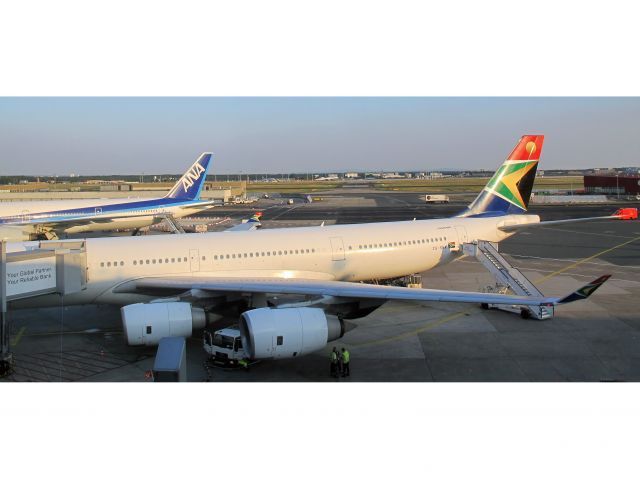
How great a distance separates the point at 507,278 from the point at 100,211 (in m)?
36.0

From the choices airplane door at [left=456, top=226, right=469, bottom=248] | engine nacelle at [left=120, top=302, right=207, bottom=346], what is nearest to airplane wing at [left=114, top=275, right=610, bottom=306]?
engine nacelle at [left=120, top=302, right=207, bottom=346]

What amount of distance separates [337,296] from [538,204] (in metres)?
77.1

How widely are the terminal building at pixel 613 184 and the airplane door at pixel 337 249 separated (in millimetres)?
93909

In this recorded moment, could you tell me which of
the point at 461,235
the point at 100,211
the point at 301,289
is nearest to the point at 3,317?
the point at 301,289

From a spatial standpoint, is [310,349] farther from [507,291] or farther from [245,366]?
[507,291]

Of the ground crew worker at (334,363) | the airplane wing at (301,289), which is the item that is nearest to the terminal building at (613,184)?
the airplane wing at (301,289)

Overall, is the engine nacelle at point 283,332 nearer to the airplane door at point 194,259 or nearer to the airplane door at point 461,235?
the airplane door at point 194,259

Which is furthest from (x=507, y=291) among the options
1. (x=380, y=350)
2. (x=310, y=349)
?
(x=310, y=349)

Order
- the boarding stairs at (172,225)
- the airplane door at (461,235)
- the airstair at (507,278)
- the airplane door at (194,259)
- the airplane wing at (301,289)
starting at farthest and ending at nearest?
the boarding stairs at (172,225), the airplane door at (461,235), the airstair at (507,278), the airplane door at (194,259), the airplane wing at (301,289)

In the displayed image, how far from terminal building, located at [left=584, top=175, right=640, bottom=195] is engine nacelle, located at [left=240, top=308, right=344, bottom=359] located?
10081 centimetres

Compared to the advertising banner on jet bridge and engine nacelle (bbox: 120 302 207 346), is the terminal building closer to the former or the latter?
engine nacelle (bbox: 120 302 207 346)

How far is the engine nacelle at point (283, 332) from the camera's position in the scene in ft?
49.5

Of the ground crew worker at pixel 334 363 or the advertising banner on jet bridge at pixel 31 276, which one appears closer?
the ground crew worker at pixel 334 363

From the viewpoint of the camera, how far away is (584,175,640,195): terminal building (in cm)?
10004
